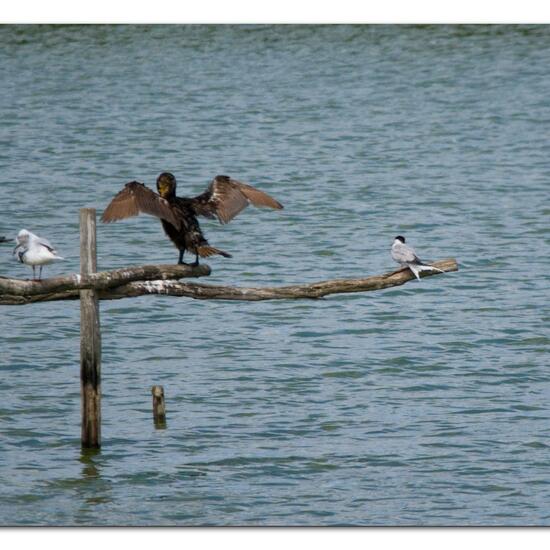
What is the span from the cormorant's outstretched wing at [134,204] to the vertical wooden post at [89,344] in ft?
2.29

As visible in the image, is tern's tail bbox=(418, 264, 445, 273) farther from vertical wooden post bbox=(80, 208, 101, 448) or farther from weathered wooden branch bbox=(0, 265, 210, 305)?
vertical wooden post bbox=(80, 208, 101, 448)

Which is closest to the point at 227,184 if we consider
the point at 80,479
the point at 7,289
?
the point at 7,289

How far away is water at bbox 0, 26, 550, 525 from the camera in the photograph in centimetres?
1318

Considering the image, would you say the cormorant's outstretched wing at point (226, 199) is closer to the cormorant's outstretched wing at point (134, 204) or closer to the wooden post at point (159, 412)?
the cormorant's outstretched wing at point (134, 204)

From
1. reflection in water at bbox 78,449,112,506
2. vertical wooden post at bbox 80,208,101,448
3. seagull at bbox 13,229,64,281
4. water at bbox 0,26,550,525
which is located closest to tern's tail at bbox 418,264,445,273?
water at bbox 0,26,550,525

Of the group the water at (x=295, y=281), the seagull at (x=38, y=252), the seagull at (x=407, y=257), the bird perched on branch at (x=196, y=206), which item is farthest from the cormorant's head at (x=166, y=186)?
the water at (x=295, y=281)

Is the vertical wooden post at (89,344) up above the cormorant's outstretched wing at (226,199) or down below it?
below

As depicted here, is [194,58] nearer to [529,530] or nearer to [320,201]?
[320,201]

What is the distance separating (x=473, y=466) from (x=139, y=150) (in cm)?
1398

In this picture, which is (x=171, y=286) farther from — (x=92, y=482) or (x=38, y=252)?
(x=92, y=482)

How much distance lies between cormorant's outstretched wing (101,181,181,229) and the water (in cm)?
237

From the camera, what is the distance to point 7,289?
11812 mm

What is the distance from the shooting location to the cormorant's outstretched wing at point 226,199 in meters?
12.3

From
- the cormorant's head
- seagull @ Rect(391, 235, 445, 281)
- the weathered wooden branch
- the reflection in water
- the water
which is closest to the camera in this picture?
the weathered wooden branch
